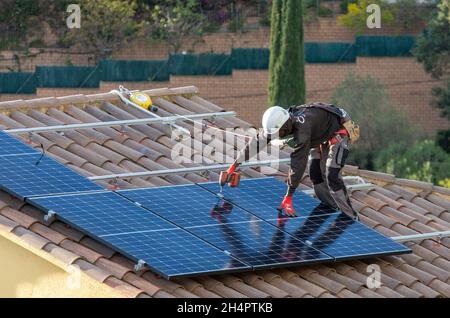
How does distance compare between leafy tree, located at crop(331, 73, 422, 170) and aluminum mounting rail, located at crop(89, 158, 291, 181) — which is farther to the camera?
leafy tree, located at crop(331, 73, 422, 170)

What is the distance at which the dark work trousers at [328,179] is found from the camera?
26078mm

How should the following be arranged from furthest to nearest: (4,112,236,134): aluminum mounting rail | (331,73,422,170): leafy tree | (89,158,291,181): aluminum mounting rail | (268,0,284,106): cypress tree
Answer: (331,73,422,170): leafy tree → (268,0,284,106): cypress tree → (4,112,236,134): aluminum mounting rail → (89,158,291,181): aluminum mounting rail

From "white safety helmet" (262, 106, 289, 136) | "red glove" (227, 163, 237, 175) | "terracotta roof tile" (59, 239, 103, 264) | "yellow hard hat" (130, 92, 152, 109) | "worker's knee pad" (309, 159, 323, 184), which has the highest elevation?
"white safety helmet" (262, 106, 289, 136)

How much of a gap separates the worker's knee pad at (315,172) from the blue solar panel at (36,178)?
3177 millimetres

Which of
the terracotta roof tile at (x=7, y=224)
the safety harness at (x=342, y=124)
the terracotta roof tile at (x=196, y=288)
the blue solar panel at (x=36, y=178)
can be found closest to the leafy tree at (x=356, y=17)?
the safety harness at (x=342, y=124)

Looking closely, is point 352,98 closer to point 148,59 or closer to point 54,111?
point 148,59

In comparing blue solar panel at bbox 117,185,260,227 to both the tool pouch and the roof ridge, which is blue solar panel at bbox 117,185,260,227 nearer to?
the tool pouch

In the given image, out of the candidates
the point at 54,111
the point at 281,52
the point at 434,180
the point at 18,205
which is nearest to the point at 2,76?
the point at 281,52

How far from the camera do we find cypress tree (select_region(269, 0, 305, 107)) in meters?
60.8

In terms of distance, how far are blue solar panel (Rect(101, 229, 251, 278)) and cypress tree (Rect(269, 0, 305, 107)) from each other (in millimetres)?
36915

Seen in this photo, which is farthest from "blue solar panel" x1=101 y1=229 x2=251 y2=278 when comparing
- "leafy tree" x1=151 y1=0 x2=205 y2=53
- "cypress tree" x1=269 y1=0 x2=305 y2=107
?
"leafy tree" x1=151 y1=0 x2=205 y2=53

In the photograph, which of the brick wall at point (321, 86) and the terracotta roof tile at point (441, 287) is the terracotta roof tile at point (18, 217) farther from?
the brick wall at point (321, 86)

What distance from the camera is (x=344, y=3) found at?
67812 millimetres

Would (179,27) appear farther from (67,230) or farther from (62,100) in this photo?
(67,230)
